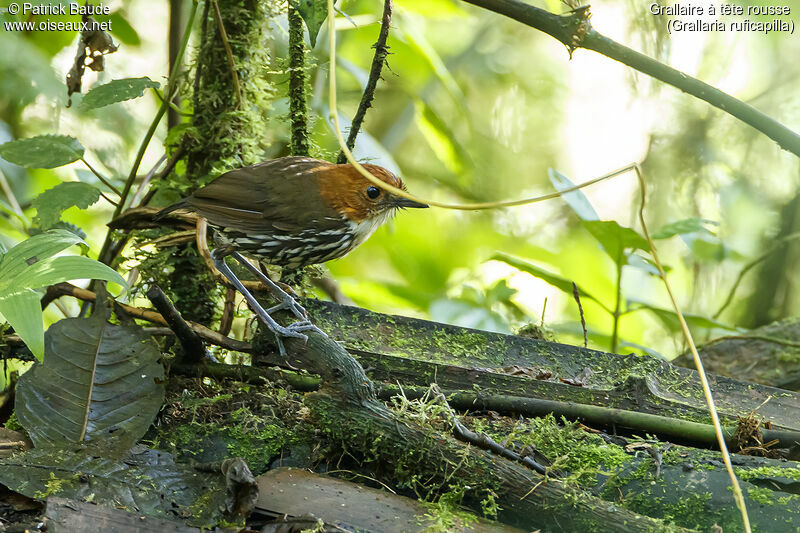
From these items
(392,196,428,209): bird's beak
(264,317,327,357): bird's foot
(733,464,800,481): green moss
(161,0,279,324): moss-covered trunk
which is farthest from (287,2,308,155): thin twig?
(733,464,800,481): green moss

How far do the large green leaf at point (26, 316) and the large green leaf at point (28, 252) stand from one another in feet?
0.41

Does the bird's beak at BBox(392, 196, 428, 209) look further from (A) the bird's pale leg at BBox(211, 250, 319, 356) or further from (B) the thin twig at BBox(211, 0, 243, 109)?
(B) the thin twig at BBox(211, 0, 243, 109)

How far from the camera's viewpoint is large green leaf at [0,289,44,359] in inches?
77.3

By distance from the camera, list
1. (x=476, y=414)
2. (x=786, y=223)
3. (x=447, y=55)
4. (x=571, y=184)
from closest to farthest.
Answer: (x=476, y=414) < (x=571, y=184) < (x=786, y=223) < (x=447, y=55)

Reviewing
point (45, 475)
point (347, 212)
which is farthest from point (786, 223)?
point (45, 475)

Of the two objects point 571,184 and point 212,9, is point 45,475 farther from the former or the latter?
point 571,184

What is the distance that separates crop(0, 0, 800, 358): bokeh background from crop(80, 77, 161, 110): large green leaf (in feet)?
2.65

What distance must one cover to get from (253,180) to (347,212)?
0.42 metres

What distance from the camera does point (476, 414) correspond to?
2.36 metres

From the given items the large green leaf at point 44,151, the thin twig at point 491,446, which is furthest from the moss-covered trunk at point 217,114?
the thin twig at point 491,446

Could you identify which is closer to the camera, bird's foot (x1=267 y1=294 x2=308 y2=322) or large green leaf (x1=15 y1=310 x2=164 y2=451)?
large green leaf (x1=15 y1=310 x2=164 y2=451)

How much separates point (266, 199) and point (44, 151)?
1.03 metres

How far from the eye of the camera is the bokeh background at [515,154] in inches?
173

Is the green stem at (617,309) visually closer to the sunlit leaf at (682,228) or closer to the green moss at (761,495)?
the sunlit leaf at (682,228)
